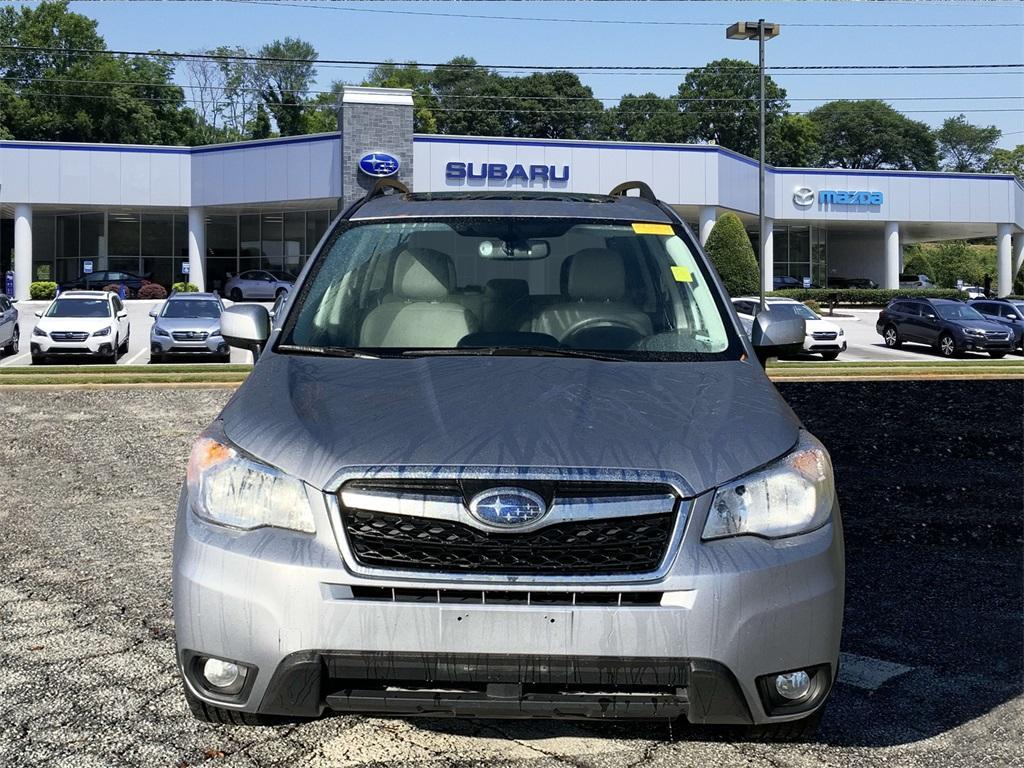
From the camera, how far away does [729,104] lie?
103125 millimetres

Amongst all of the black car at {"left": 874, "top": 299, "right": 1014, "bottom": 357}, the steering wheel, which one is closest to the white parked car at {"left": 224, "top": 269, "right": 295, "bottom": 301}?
the black car at {"left": 874, "top": 299, "right": 1014, "bottom": 357}

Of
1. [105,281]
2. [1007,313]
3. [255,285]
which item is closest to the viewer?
[1007,313]

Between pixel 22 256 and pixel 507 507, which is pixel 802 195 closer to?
pixel 22 256

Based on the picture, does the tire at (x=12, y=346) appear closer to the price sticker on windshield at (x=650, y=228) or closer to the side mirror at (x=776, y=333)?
the price sticker on windshield at (x=650, y=228)

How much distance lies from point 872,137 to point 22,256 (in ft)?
305

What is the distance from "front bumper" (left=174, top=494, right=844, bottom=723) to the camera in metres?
2.82

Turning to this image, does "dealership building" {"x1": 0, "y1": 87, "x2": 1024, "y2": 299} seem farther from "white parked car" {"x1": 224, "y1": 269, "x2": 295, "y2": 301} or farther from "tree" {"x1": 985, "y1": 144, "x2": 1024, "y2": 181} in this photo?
"tree" {"x1": 985, "y1": 144, "x2": 1024, "y2": 181}

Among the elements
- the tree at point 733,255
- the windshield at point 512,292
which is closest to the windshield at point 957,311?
the tree at point 733,255

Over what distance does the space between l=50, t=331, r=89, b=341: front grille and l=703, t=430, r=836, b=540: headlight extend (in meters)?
22.5

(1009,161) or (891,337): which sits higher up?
(1009,161)

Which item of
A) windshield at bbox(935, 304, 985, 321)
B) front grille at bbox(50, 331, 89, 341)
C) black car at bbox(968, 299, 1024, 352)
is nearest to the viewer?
front grille at bbox(50, 331, 89, 341)

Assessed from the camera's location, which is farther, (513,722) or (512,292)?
(512,292)

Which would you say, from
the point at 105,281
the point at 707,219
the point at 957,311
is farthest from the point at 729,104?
the point at 957,311

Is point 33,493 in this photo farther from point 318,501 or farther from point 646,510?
point 646,510
